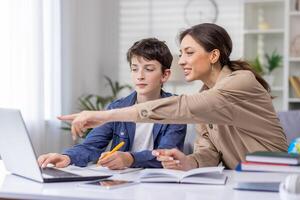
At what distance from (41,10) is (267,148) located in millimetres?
2392

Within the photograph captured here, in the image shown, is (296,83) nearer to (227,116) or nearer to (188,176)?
(227,116)

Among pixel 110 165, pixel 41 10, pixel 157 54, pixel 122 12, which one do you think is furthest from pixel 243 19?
pixel 110 165

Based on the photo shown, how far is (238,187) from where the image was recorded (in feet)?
4.81

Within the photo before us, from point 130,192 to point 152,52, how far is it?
0.83 metres

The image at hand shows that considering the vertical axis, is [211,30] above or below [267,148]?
above

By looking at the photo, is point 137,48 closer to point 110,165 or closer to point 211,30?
point 211,30

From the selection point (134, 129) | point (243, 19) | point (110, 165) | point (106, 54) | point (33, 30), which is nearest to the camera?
point (110, 165)

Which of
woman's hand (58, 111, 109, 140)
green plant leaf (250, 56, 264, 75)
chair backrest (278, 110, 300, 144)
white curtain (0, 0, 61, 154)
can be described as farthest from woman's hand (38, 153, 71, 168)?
green plant leaf (250, 56, 264, 75)

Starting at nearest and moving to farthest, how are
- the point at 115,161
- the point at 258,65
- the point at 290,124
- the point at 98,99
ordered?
the point at 115,161
the point at 290,124
the point at 258,65
the point at 98,99

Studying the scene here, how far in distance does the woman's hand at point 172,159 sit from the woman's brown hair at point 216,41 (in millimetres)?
406

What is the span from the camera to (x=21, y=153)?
1.56m

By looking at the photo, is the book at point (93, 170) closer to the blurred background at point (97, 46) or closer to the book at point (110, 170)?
the book at point (110, 170)

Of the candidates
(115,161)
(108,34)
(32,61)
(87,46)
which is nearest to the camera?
(115,161)

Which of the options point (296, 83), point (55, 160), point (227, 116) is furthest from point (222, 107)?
point (296, 83)
